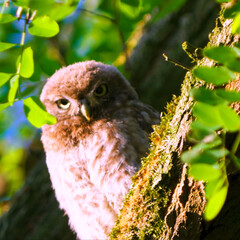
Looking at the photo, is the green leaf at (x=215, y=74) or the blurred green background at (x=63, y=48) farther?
the blurred green background at (x=63, y=48)

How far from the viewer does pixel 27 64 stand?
1.95 metres

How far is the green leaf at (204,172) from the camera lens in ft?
3.93

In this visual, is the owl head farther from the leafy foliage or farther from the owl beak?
the leafy foliage

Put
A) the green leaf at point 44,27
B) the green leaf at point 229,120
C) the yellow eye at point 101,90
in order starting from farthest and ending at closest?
1. the yellow eye at point 101,90
2. the green leaf at point 44,27
3. the green leaf at point 229,120

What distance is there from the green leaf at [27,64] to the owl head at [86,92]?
Result: 166 centimetres

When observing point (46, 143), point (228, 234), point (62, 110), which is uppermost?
point (228, 234)

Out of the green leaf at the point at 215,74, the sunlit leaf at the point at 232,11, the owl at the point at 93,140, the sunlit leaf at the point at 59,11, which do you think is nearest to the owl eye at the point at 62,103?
the owl at the point at 93,140

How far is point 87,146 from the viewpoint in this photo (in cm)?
347

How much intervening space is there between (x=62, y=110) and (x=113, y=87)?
54 cm

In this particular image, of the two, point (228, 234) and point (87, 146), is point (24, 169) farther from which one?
point (228, 234)

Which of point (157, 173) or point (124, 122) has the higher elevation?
point (157, 173)

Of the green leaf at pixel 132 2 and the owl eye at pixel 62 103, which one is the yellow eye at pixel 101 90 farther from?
the green leaf at pixel 132 2

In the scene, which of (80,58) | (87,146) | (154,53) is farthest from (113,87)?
(154,53)

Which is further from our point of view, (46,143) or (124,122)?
(46,143)
